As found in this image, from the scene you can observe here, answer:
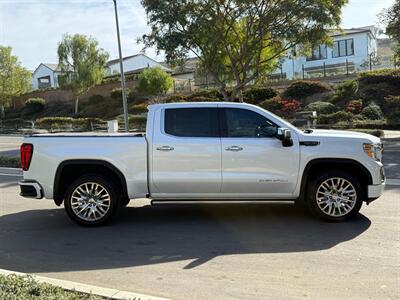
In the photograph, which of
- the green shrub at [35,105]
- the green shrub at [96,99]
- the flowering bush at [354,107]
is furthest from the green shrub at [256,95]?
the green shrub at [35,105]

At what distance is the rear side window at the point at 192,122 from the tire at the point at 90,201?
4.09ft

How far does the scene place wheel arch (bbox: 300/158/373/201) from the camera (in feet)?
23.0

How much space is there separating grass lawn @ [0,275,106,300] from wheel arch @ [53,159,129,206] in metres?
2.80

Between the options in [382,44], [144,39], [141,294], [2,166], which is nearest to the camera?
[141,294]

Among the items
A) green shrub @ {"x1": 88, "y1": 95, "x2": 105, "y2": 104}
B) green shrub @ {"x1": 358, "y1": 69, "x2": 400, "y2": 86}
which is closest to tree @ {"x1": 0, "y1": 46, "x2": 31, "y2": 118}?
green shrub @ {"x1": 88, "y1": 95, "x2": 105, "y2": 104}

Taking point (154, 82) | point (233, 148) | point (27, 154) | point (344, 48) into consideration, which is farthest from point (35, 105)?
point (233, 148)

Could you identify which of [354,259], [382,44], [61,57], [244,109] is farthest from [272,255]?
[382,44]

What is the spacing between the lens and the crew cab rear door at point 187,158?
7074 millimetres

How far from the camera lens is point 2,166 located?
15.4 meters

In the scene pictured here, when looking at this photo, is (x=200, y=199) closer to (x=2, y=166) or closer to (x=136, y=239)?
(x=136, y=239)

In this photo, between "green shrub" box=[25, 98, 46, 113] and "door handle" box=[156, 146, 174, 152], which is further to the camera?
"green shrub" box=[25, 98, 46, 113]

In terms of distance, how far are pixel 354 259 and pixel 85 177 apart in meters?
3.88

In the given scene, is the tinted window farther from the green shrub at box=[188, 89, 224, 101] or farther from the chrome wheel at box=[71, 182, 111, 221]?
the green shrub at box=[188, 89, 224, 101]

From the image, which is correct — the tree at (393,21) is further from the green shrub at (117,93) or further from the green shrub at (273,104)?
the green shrub at (117,93)
